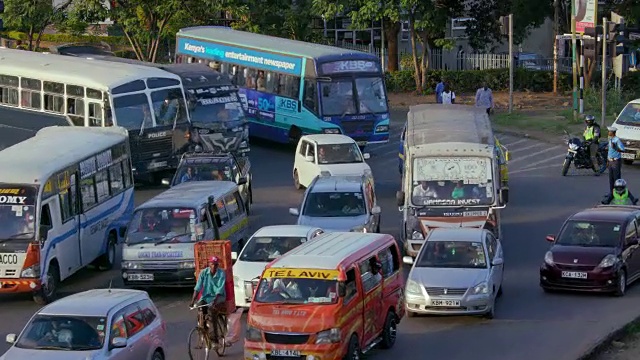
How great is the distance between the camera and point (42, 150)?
81.0ft

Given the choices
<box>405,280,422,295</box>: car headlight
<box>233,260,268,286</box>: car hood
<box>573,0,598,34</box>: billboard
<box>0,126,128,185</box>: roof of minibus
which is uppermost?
<box>573,0,598,34</box>: billboard

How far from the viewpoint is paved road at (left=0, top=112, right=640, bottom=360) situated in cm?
1931

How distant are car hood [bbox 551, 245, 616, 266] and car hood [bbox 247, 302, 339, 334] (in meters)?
7.18

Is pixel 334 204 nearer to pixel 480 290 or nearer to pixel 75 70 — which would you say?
pixel 480 290

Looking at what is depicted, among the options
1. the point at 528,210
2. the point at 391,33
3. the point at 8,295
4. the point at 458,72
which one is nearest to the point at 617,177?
the point at 528,210

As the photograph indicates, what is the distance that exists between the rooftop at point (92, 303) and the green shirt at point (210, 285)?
1.24m

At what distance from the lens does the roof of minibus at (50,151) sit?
22.9m

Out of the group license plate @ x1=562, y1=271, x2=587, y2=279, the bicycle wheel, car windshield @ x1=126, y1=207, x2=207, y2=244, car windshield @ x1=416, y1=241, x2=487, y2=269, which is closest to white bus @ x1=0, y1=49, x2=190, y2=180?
car windshield @ x1=126, y1=207, x2=207, y2=244

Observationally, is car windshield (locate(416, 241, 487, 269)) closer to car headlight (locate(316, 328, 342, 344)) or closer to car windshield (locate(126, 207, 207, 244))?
car windshield (locate(126, 207, 207, 244))

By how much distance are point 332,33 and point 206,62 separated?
2407 cm

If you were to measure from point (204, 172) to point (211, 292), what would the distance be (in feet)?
37.7

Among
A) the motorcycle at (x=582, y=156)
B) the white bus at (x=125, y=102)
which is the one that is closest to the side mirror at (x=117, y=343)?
the white bus at (x=125, y=102)

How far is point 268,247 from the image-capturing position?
21688 mm

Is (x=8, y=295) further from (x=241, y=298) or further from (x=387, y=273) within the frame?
(x=387, y=273)
